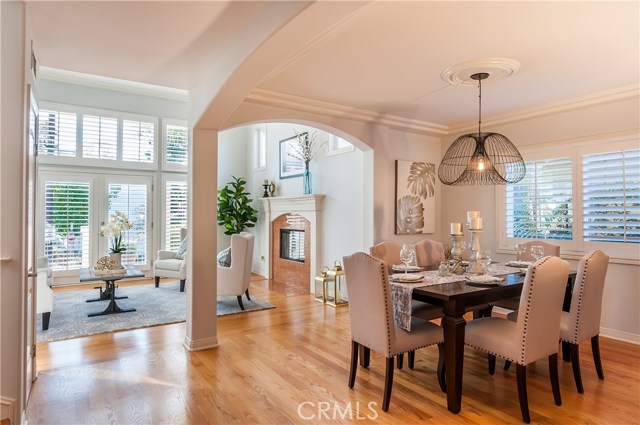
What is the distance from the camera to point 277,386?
2.75 m

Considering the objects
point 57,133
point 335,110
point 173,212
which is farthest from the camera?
point 173,212

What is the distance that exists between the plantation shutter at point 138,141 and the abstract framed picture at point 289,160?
250 cm

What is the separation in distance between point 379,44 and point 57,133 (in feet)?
20.0

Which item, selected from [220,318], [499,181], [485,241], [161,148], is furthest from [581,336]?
[161,148]

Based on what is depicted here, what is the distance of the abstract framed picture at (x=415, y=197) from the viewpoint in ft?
16.5

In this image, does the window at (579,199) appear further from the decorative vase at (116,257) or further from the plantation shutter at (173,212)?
the plantation shutter at (173,212)

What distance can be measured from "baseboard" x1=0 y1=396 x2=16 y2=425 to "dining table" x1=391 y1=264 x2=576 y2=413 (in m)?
2.29

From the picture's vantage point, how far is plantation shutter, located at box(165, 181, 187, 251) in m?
7.43

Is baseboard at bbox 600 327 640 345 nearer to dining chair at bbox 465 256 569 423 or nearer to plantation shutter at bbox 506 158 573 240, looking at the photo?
plantation shutter at bbox 506 158 573 240

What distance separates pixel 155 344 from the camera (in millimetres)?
3645

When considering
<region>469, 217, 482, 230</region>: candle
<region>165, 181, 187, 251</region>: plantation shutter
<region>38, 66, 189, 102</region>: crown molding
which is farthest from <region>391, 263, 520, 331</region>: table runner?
<region>165, 181, 187, 251</region>: plantation shutter

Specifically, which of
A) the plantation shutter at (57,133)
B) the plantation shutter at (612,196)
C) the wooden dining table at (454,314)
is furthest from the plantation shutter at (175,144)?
the plantation shutter at (612,196)

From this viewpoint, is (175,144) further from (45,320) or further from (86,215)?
(45,320)

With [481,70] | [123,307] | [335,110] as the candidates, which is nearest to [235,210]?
[123,307]
